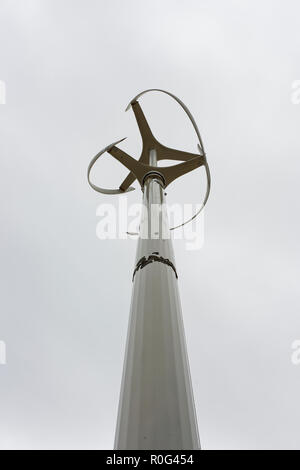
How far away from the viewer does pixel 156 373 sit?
5.07m

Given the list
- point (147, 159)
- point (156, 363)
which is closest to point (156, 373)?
point (156, 363)

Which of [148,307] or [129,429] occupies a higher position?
[148,307]

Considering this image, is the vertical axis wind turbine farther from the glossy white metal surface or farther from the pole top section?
the pole top section

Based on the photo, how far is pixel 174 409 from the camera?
4.70 meters

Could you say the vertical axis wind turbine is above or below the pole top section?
below

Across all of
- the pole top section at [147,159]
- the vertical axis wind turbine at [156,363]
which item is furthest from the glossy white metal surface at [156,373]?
the pole top section at [147,159]

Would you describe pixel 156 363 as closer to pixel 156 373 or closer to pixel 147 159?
pixel 156 373

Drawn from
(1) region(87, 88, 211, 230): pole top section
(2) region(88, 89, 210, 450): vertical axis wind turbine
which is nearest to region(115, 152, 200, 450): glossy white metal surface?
(2) region(88, 89, 210, 450): vertical axis wind turbine

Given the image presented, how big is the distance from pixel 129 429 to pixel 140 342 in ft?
4.02

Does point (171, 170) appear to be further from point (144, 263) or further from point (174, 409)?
point (174, 409)

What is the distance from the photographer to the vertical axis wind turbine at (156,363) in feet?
14.7

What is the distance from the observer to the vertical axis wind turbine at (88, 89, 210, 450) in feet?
14.7

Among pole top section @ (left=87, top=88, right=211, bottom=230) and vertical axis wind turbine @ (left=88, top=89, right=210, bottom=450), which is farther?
pole top section @ (left=87, top=88, right=211, bottom=230)
